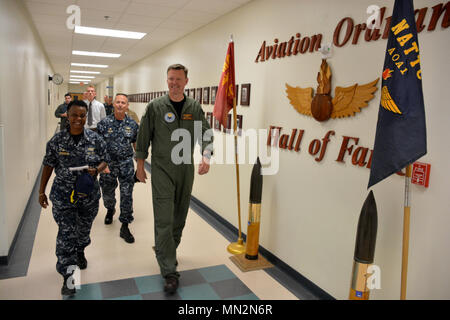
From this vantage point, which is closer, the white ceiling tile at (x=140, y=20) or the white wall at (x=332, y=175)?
the white wall at (x=332, y=175)

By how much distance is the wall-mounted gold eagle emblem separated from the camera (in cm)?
218

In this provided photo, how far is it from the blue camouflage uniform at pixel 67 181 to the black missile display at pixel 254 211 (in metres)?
1.33

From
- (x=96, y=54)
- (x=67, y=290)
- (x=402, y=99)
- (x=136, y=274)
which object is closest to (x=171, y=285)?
(x=136, y=274)

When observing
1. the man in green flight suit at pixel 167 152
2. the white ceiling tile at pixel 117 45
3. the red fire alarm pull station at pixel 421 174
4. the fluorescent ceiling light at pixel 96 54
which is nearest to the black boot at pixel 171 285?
the man in green flight suit at pixel 167 152

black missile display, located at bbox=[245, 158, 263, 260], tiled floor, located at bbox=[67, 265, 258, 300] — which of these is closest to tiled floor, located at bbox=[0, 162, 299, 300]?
tiled floor, located at bbox=[67, 265, 258, 300]

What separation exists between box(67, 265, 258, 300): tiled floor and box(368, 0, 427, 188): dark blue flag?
156cm

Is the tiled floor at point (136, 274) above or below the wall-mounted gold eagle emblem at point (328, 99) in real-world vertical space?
below

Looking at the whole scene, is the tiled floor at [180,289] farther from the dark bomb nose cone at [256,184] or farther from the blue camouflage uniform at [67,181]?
the dark bomb nose cone at [256,184]

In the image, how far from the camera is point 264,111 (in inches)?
132

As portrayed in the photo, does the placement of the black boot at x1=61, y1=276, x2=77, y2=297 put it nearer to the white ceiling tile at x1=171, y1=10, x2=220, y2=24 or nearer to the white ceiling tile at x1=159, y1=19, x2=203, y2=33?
the white ceiling tile at x1=171, y1=10, x2=220, y2=24

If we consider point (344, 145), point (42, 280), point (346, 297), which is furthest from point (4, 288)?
point (344, 145)

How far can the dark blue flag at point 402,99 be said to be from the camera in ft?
5.13

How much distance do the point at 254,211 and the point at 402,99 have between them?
180cm
